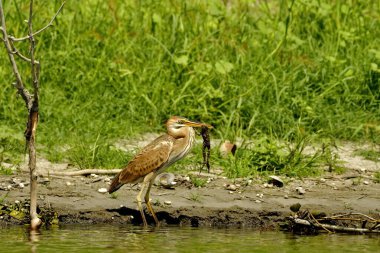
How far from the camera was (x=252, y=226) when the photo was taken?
8.28 meters

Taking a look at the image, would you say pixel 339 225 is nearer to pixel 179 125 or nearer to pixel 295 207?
pixel 295 207

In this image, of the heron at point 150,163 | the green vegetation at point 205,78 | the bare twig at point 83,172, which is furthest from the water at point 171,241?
the green vegetation at point 205,78

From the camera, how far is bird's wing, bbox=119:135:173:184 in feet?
27.3

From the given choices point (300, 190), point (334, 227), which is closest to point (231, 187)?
point (300, 190)

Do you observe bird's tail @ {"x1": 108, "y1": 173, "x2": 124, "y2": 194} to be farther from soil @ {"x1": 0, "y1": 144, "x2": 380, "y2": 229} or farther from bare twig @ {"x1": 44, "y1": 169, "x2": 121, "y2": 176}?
bare twig @ {"x1": 44, "y1": 169, "x2": 121, "y2": 176}

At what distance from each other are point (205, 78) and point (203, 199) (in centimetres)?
235

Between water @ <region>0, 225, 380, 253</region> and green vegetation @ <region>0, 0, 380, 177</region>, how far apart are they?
137 centimetres

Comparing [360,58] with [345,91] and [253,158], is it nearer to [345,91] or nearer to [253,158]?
[345,91]

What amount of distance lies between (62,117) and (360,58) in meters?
3.21

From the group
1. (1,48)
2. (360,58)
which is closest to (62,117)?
(1,48)

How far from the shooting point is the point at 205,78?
10.6 meters

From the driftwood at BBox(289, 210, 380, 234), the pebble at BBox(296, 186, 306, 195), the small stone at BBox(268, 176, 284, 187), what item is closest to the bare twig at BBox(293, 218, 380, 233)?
the driftwood at BBox(289, 210, 380, 234)

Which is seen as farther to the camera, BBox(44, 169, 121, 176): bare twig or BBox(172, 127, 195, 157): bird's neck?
BBox(44, 169, 121, 176): bare twig

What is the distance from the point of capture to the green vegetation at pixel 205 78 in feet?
32.1
